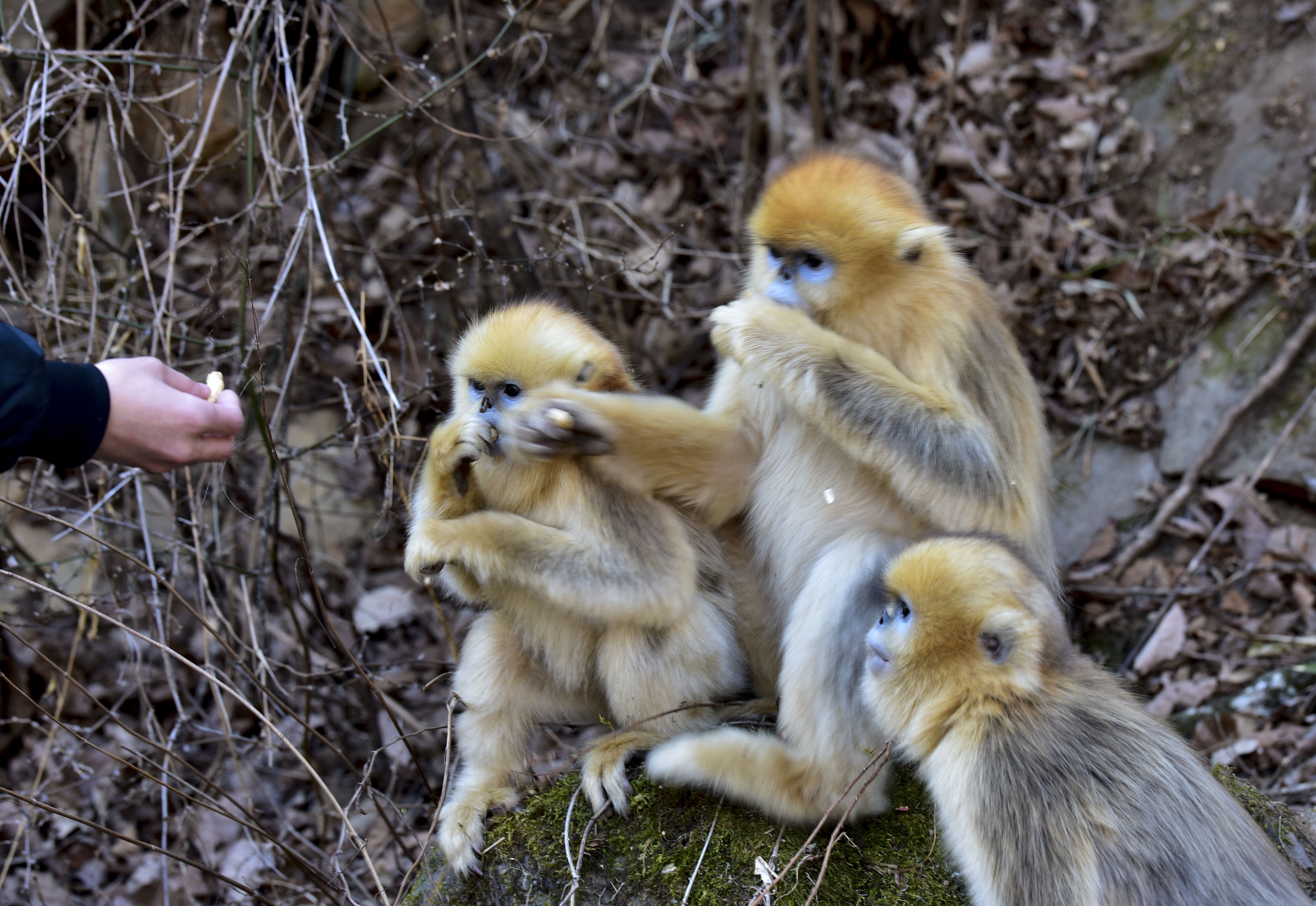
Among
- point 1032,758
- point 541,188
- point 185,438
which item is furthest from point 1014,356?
point 541,188

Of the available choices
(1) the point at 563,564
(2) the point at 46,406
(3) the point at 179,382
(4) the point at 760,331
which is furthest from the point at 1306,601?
(2) the point at 46,406

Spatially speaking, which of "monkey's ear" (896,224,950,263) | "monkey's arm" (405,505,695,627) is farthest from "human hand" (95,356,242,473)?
"monkey's ear" (896,224,950,263)

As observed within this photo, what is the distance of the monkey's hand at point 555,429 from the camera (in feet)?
9.59

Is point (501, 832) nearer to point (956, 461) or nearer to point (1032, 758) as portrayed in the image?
point (1032, 758)

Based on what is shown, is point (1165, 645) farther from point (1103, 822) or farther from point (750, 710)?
point (1103, 822)

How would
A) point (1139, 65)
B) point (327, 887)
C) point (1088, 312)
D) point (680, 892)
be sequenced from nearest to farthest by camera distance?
point (680, 892)
point (327, 887)
point (1088, 312)
point (1139, 65)

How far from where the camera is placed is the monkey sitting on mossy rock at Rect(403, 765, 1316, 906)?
2850 mm

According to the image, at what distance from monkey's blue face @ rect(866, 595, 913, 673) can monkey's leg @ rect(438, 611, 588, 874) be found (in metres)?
1.13

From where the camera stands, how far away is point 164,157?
16.1 ft

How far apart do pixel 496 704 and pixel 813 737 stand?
1.08 m

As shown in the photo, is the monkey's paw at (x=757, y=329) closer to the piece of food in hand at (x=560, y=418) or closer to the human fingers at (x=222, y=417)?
the piece of food in hand at (x=560, y=418)

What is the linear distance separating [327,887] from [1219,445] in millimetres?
4466

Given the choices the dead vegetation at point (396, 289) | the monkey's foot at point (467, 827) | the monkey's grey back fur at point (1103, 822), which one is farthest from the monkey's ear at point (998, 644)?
the dead vegetation at point (396, 289)

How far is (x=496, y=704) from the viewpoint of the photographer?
326 centimetres
